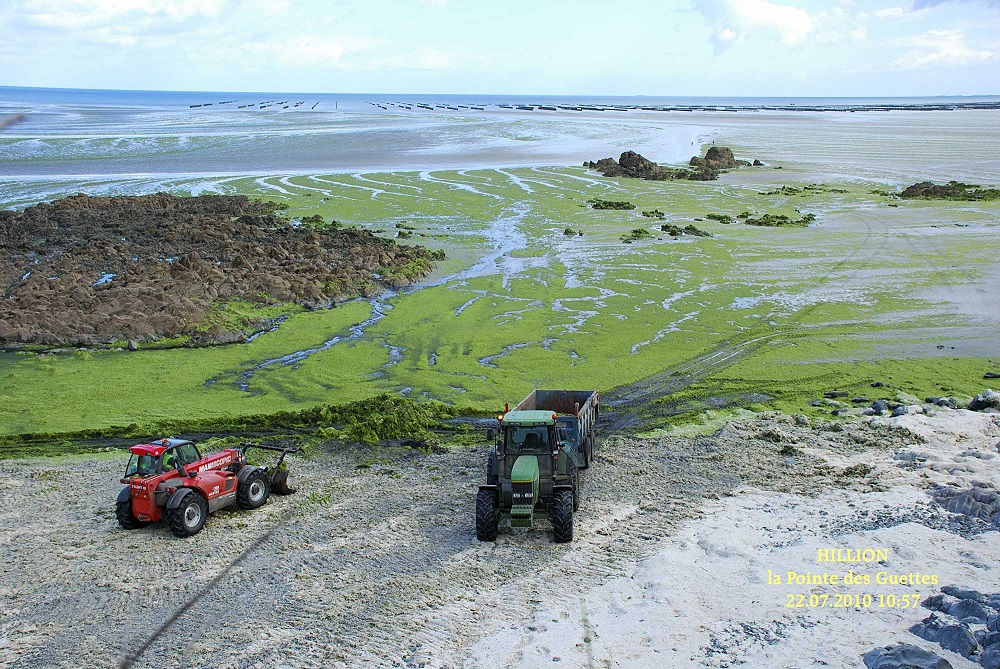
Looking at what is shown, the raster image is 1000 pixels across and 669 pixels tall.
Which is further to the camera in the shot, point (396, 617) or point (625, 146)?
point (625, 146)

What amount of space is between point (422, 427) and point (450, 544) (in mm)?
5217

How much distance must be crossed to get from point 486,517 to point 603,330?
13.0m

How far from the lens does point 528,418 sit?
13.6 m

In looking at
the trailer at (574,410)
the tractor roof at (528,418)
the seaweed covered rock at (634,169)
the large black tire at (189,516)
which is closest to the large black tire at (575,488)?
the tractor roof at (528,418)

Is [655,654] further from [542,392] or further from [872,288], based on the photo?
[872,288]

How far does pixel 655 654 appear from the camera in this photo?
32.3 feet

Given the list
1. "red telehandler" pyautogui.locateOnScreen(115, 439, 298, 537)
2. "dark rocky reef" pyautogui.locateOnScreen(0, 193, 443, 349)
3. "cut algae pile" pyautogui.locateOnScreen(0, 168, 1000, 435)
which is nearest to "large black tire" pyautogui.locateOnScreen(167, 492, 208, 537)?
"red telehandler" pyautogui.locateOnScreen(115, 439, 298, 537)

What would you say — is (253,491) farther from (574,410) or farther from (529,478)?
(574,410)

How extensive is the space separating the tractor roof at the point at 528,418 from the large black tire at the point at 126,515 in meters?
6.02

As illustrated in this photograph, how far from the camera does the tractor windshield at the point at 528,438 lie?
→ 1340 cm

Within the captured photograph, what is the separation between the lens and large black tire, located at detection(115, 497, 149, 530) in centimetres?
1327

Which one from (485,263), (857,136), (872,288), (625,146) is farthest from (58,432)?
(857,136)

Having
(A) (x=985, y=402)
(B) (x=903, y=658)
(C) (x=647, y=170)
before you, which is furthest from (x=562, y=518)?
(C) (x=647, y=170)

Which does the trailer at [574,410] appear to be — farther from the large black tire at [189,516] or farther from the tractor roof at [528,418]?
the large black tire at [189,516]
